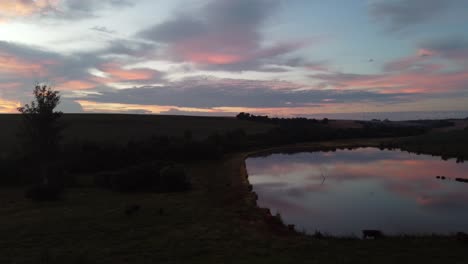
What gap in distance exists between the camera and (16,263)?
10586mm

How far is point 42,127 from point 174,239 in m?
18.6

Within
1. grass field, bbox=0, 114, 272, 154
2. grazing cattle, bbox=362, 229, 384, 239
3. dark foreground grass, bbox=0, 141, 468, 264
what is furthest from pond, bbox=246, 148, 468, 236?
grass field, bbox=0, 114, 272, 154

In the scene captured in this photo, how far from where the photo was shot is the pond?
55.2 feet

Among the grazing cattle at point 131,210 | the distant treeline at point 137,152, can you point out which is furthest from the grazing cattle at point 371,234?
the distant treeline at point 137,152

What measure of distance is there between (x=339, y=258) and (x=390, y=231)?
6.24 m

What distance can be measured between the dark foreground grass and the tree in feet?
20.8

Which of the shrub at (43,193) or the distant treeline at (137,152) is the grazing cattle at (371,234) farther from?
the distant treeline at (137,152)

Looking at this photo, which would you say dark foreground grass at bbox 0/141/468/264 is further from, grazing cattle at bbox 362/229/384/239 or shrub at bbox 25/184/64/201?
grazing cattle at bbox 362/229/384/239

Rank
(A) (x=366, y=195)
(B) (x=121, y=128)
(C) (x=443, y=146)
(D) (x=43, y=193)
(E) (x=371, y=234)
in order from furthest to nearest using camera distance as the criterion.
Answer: (B) (x=121, y=128)
(C) (x=443, y=146)
(A) (x=366, y=195)
(D) (x=43, y=193)
(E) (x=371, y=234)

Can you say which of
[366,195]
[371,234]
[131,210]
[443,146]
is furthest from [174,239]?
[443,146]

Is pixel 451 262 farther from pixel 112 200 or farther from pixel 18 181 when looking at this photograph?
pixel 18 181

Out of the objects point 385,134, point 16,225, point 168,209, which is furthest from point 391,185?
point 385,134

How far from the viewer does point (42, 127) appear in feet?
87.1

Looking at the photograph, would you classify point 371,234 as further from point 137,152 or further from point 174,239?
point 137,152
